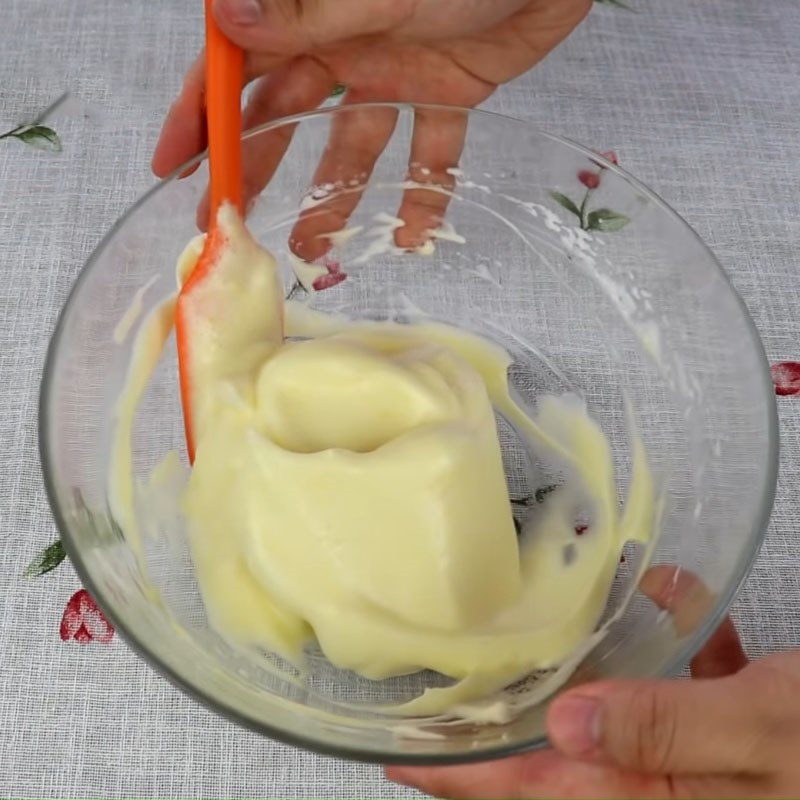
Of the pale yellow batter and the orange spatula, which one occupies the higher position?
the orange spatula

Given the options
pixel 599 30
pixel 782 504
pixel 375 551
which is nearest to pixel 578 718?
pixel 375 551

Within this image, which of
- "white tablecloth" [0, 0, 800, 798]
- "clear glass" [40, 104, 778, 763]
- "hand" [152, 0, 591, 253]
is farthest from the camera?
"hand" [152, 0, 591, 253]

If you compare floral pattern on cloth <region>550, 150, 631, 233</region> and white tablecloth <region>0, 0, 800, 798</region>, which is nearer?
white tablecloth <region>0, 0, 800, 798</region>

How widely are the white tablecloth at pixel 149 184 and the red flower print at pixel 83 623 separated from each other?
0.5 inches

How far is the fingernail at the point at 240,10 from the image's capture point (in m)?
0.92

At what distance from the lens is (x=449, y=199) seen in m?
1.12

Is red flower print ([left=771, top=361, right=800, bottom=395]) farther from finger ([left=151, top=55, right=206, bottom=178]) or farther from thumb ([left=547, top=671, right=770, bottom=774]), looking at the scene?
finger ([left=151, top=55, right=206, bottom=178])

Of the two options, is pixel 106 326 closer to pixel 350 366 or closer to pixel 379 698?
pixel 350 366

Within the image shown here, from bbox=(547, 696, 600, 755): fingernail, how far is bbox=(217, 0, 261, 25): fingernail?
0.73 metres

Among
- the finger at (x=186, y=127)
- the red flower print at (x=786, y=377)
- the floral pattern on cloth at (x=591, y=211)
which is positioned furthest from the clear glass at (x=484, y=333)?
the red flower print at (x=786, y=377)

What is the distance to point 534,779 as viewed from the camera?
745 millimetres

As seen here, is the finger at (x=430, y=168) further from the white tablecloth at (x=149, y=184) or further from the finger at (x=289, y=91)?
the white tablecloth at (x=149, y=184)

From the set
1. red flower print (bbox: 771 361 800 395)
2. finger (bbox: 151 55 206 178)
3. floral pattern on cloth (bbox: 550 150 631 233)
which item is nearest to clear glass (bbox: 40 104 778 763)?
floral pattern on cloth (bbox: 550 150 631 233)

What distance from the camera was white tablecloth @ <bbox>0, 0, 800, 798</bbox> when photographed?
35.3 inches
